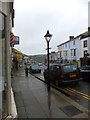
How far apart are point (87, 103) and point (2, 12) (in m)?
5.86

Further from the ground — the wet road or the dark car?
the dark car

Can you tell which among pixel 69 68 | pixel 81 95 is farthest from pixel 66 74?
pixel 81 95

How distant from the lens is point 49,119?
25.1 feet

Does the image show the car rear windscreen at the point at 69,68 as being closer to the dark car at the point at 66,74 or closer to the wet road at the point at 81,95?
the dark car at the point at 66,74

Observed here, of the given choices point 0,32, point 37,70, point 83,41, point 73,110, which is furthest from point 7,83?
point 83,41

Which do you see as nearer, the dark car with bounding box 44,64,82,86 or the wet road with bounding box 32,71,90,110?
the wet road with bounding box 32,71,90,110

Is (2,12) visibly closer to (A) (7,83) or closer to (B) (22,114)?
(A) (7,83)

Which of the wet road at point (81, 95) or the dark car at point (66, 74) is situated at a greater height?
the dark car at point (66, 74)

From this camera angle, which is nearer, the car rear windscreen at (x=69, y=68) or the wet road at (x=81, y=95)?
the wet road at (x=81, y=95)

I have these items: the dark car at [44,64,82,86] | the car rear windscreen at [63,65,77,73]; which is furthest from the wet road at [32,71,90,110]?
the car rear windscreen at [63,65,77,73]

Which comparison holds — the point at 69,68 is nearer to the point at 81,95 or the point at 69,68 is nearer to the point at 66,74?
the point at 66,74

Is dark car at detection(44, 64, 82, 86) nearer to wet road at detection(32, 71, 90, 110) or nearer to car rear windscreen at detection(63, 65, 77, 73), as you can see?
car rear windscreen at detection(63, 65, 77, 73)

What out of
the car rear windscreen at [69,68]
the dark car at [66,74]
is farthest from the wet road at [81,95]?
the car rear windscreen at [69,68]

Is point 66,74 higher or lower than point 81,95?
higher
